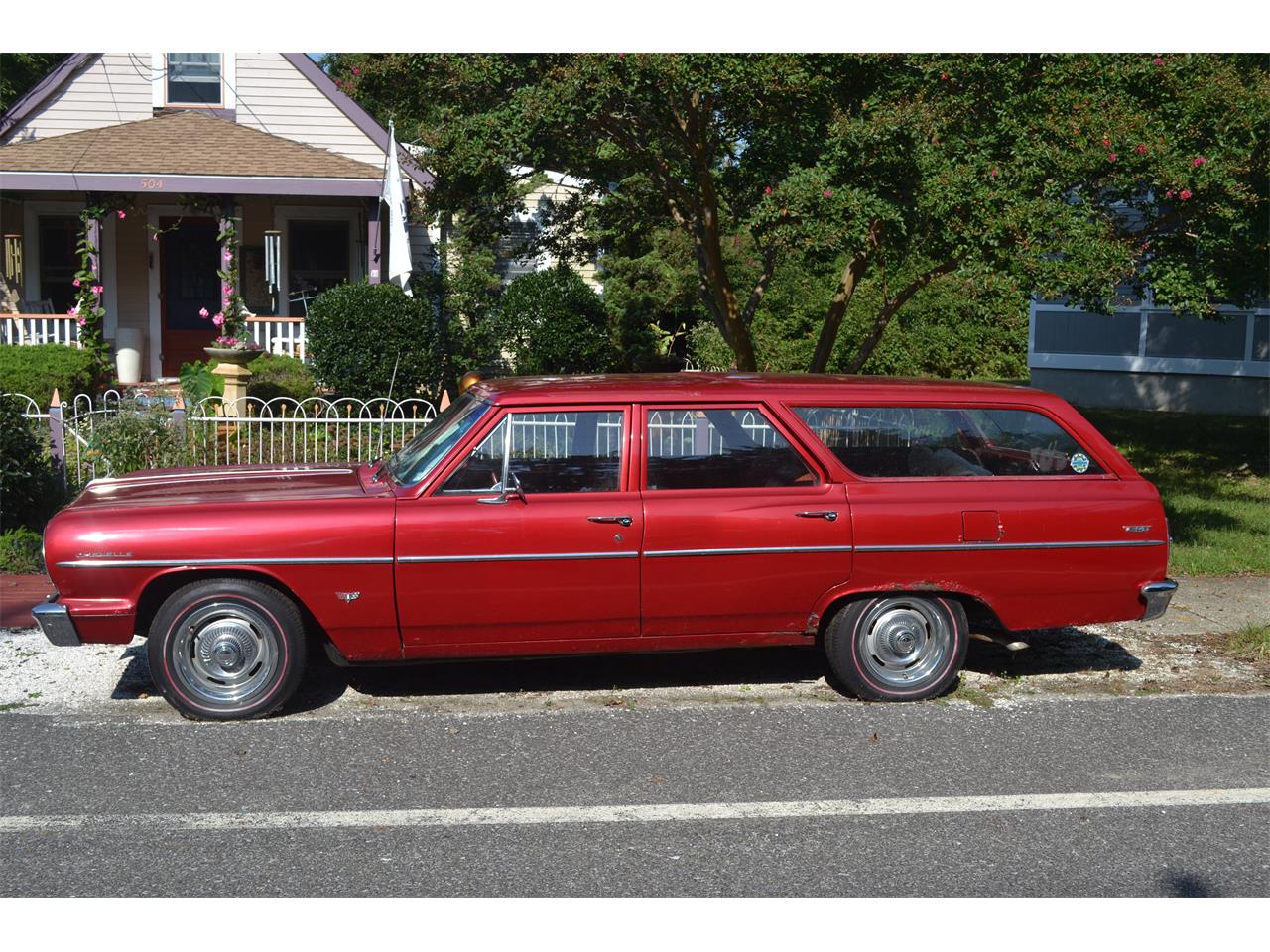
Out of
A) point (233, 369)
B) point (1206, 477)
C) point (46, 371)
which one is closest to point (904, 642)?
point (1206, 477)

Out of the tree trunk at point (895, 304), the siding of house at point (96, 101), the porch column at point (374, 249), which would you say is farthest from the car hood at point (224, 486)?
the siding of house at point (96, 101)

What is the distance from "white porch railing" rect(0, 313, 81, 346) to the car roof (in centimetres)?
1230

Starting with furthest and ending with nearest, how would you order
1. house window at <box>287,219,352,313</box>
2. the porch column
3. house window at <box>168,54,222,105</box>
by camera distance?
house window at <box>287,219,352,313</box>, house window at <box>168,54,222,105</box>, the porch column

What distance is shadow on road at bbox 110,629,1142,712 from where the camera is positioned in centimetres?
658

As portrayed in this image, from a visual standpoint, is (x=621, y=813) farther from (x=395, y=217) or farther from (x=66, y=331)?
(x=66, y=331)

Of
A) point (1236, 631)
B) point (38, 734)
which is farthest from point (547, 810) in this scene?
point (1236, 631)

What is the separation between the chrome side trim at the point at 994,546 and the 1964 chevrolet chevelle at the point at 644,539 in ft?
0.05

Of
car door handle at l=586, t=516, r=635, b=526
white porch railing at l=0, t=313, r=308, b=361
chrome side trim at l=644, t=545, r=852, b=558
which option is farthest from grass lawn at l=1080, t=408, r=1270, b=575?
white porch railing at l=0, t=313, r=308, b=361

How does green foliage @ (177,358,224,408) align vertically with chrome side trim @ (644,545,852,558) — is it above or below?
above

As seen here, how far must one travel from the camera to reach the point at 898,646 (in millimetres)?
6391

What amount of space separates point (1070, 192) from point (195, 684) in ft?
24.7

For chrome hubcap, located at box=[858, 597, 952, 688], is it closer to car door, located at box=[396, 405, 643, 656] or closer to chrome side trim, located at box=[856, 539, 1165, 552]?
chrome side trim, located at box=[856, 539, 1165, 552]

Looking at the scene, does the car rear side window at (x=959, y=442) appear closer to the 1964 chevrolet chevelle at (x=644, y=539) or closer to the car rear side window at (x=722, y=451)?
the 1964 chevrolet chevelle at (x=644, y=539)
